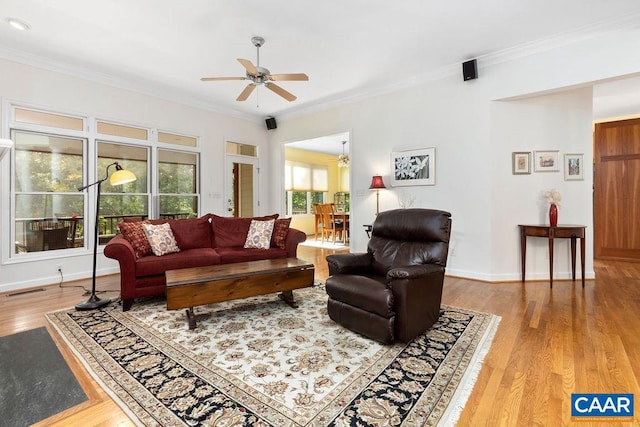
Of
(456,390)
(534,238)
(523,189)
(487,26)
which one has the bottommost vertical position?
(456,390)

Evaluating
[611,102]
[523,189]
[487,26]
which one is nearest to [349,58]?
[487,26]

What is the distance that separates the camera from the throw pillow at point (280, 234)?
159 inches

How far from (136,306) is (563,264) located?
5.22 metres

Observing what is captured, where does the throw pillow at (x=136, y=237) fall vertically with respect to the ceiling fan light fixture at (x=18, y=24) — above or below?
below

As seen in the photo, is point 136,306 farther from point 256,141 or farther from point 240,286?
point 256,141

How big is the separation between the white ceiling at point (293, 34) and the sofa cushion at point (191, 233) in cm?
209

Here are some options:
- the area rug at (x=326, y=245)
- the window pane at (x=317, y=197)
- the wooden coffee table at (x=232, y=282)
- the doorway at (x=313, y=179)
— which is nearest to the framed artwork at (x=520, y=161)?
the wooden coffee table at (x=232, y=282)

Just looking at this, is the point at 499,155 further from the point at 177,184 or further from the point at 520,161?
the point at 177,184

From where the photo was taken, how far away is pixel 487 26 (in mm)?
3143

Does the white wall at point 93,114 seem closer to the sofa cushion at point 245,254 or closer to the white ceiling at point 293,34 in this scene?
the white ceiling at point 293,34

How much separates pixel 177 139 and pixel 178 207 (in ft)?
3.84

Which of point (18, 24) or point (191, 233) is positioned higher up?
point (18, 24)

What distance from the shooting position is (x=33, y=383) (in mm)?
1777

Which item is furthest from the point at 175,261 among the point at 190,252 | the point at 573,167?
the point at 573,167
